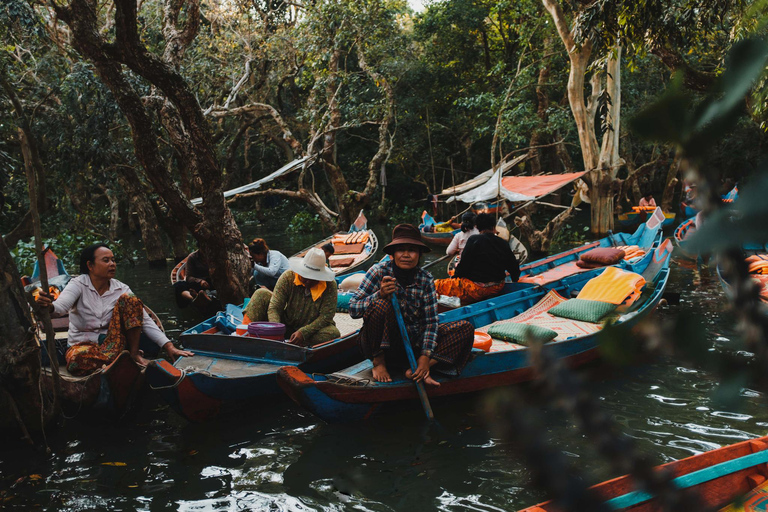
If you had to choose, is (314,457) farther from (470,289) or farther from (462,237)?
(462,237)

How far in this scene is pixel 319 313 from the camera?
5.32 m

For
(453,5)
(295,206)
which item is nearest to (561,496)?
(453,5)

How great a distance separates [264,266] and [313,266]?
2506 millimetres

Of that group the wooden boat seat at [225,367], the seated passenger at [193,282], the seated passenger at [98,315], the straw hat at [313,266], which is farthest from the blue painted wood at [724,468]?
the seated passenger at [193,282]

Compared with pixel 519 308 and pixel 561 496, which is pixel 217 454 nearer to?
pixel 519 308

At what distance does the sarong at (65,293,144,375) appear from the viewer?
4.62 m

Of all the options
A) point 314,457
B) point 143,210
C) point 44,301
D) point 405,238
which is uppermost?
point 143,210

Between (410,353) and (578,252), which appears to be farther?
(578,252)

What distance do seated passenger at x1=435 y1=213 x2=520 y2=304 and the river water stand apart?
1.93 meters

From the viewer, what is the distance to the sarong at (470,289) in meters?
6.81

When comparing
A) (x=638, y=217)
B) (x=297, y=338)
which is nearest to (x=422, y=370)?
(x=297, y=338)

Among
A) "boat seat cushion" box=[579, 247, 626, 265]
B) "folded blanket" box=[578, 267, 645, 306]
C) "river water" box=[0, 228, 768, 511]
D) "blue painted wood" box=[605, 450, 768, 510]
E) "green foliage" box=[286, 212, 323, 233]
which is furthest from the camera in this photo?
"green foliage" box=[286, 212, 323, 233]

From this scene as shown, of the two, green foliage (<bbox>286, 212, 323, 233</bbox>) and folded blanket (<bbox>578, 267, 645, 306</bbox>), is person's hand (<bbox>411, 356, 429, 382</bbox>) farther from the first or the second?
green foliage (<bbox>286, 212, 323, 233</bbox>)

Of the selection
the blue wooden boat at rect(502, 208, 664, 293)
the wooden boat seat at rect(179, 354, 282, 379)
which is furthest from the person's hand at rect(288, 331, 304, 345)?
the blue wooden boat at rect(502, 208, 664, 293)
